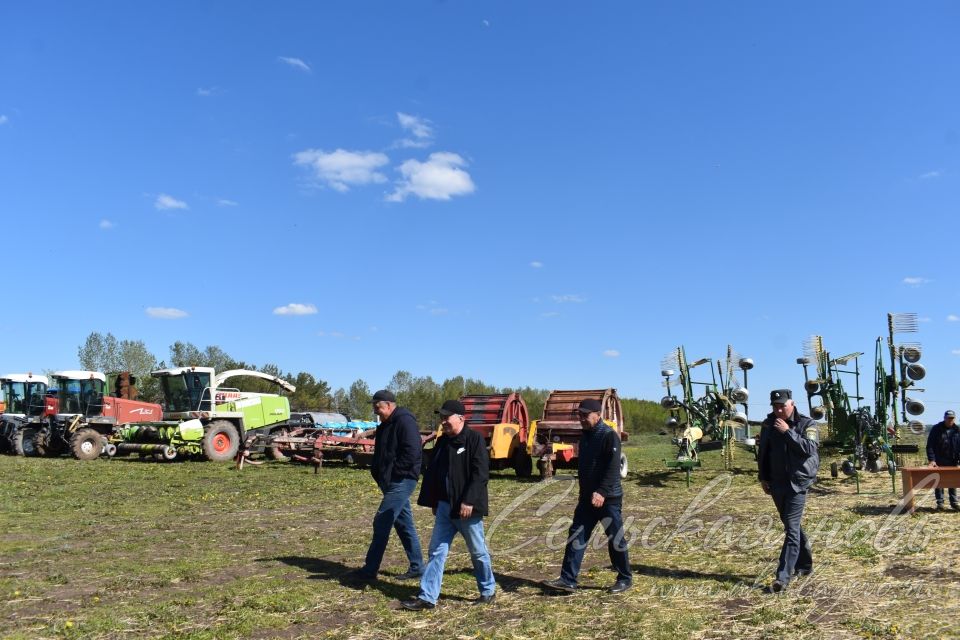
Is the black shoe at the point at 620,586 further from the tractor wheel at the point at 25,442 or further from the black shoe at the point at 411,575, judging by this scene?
the tractor wheel at the point at 25,442

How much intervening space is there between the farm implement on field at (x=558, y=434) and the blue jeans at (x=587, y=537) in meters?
9.50

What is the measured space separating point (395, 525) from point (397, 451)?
76 cm

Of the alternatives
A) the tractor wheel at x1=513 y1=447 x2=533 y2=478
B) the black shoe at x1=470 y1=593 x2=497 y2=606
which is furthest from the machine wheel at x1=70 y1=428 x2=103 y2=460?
the black shoe at x1=470 y1=593 x2=497 y2=606

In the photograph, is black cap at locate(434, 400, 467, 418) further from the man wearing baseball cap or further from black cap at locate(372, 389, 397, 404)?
the man wearing baseball cap

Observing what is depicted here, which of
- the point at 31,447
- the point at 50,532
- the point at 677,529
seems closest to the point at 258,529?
the point at 50,532

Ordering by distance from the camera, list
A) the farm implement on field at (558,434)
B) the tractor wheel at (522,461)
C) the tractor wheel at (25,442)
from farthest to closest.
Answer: the tractor wheel at (25,442) → the tractor wheel at (522,461) → the farm implement on field at (558,434)

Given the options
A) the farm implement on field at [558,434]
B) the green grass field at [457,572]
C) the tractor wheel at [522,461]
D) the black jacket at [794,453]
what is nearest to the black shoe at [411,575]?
the green grass field at [457,572]

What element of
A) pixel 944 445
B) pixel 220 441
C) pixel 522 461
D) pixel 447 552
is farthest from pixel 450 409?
pixel 220 441

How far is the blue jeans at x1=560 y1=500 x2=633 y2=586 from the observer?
7094 millimetres

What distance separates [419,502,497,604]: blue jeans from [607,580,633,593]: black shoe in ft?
3.78

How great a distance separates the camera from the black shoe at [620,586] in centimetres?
712

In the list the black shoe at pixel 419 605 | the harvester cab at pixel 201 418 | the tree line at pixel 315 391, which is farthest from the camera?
the tree line at pixel 315 391

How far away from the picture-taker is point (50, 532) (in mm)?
10703

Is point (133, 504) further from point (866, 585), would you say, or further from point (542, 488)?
point (866, 585)
